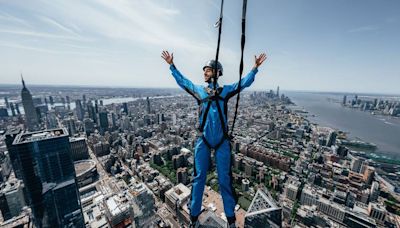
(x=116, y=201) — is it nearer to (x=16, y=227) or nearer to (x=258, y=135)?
(x=16, y=227)

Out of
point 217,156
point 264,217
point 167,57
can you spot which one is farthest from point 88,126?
point 217,156

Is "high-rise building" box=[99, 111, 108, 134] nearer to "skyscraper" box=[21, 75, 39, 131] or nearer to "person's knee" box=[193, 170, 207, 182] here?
"skyscraper" box=[21, 75, 39, 131]

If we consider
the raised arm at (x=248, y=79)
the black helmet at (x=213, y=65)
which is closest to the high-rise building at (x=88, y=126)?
the black helmet at (x=213, y=65)

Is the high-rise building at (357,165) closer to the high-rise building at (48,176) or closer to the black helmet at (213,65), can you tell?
the black helmet at (213,65)

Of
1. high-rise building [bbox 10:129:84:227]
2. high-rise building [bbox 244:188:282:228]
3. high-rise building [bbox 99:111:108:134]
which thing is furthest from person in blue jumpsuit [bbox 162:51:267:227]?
high-rise building [bbox 99:111:108:134]

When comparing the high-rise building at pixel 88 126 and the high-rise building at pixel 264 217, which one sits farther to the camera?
the high-rise building at pixel 88 126

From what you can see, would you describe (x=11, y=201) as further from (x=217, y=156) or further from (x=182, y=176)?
(x=217, y=156)

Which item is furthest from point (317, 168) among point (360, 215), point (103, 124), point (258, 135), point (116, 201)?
point (103, 124)
